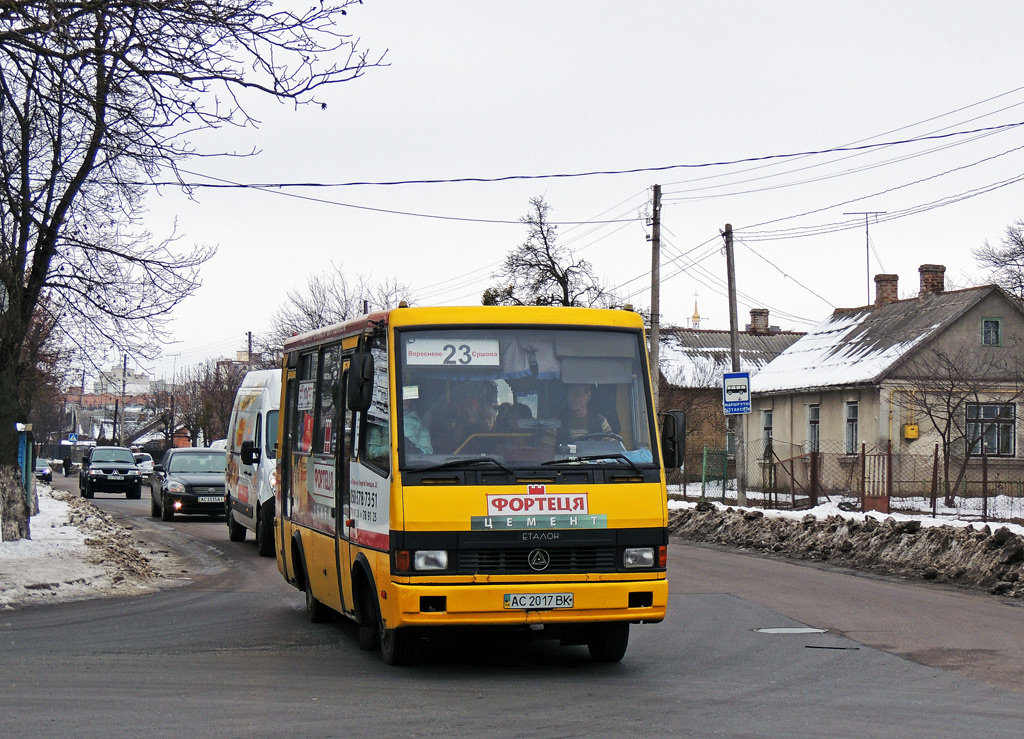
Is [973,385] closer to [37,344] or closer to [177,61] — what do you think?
[37,344]

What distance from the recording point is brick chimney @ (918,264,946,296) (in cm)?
4681

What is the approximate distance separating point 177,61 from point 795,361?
38.3 m

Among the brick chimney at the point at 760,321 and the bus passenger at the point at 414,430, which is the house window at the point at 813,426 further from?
the bus passenger at the point at 414,430

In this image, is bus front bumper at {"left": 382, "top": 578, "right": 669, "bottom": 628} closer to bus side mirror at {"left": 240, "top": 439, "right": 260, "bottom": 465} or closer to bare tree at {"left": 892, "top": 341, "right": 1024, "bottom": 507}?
bus side mirror at {"left": 240, "top": 439, "right": 260, "bottom": 465}

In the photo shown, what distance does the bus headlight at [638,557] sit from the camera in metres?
8.82

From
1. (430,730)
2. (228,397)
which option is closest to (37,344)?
(430,730)

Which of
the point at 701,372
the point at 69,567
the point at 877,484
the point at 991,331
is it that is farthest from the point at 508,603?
the point at 701,372

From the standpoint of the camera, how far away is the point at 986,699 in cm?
811

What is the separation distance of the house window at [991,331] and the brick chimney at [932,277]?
5.81 meters

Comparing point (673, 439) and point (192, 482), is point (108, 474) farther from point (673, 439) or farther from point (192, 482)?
point (673, 439)

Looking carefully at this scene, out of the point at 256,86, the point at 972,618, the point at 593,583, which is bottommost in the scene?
the point at 972,618

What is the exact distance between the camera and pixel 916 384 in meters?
36.6

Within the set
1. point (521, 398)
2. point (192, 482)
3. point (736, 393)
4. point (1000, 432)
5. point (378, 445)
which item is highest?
point (736, 393)

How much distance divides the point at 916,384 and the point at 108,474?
2626 centimetres
